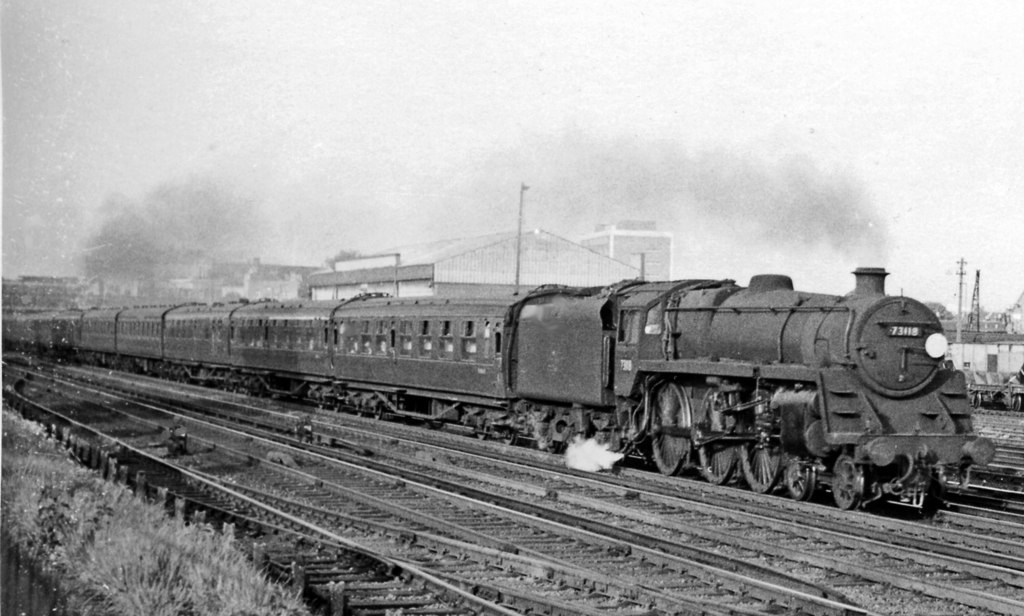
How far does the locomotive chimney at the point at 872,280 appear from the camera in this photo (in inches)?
488

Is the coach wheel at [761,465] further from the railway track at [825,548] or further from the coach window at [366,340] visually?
the coach window at [366,340]

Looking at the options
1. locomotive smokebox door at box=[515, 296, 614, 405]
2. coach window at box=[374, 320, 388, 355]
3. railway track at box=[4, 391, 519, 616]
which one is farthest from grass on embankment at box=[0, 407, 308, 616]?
coach window at box=[374, 320, 388, 355]

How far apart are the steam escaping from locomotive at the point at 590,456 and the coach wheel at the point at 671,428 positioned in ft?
2.93

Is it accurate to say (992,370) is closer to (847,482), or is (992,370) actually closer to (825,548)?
(847,482)

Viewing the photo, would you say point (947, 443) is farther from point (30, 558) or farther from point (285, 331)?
point (285, 331)

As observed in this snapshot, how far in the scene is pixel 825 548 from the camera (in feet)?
32.5

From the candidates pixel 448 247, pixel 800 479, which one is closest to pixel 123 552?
pixel 800 479

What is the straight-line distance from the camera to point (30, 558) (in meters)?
11.6

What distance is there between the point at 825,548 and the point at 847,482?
6.63ft

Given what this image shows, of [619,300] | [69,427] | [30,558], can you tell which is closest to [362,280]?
[69,427]

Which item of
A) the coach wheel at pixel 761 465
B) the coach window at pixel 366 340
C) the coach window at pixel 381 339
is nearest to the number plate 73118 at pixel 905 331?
the coach wheel at pixel 761 465

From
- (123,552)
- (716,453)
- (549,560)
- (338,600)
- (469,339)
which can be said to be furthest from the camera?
(469,339)

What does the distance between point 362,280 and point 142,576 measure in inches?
1430

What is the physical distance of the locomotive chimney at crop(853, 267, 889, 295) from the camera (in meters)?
12.4
